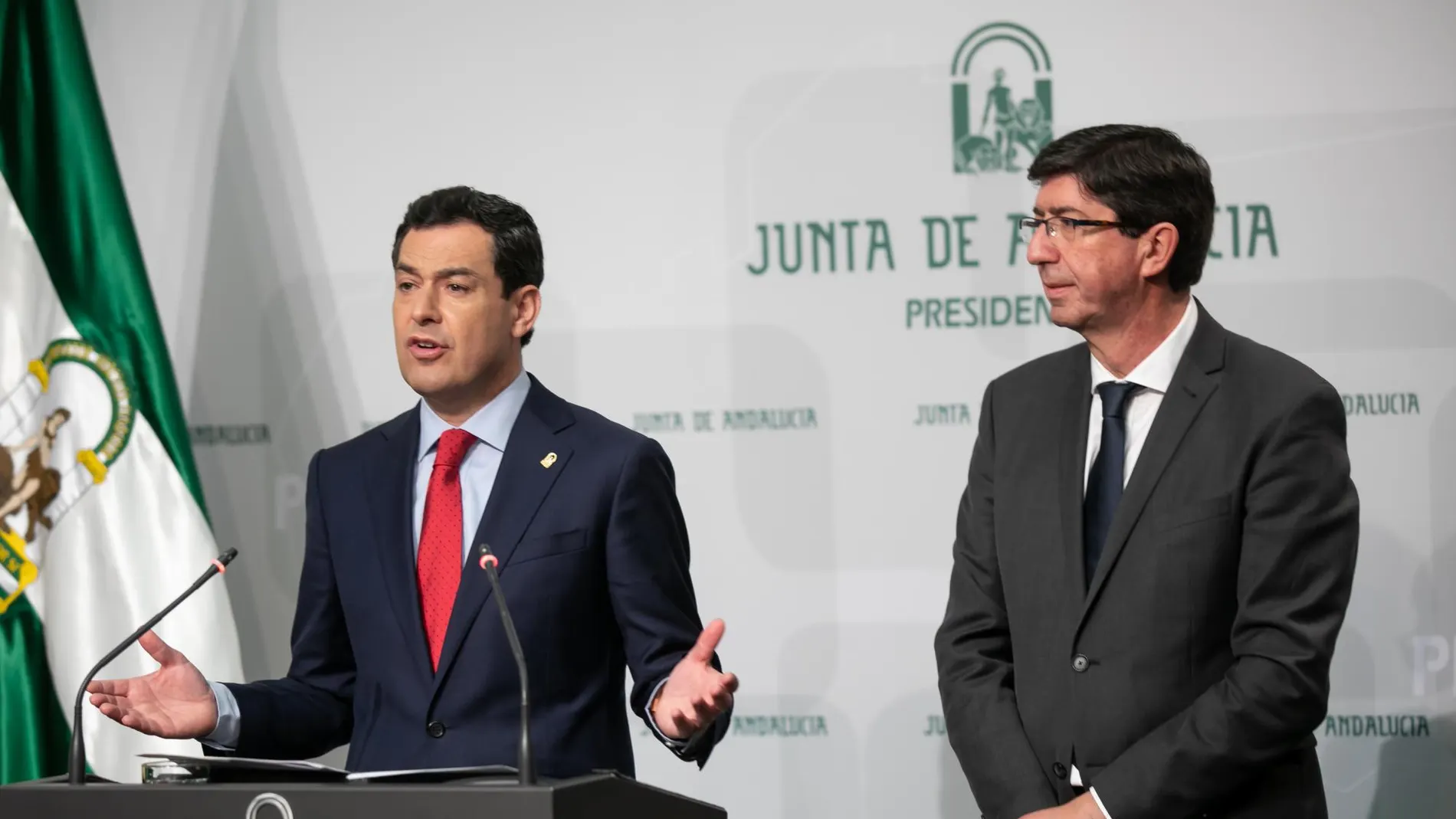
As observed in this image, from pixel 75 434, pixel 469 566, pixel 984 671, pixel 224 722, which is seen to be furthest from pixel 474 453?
pixel 75 434

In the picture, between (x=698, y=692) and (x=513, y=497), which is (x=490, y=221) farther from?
(x=698, y=692)

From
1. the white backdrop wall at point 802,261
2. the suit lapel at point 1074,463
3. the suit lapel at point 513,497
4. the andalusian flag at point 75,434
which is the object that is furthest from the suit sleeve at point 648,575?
the andalusian flag at point 75,434

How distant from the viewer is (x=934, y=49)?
398cm

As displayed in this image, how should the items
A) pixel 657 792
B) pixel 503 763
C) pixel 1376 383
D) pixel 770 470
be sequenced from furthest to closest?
pixel 770 470
pixel 1376 383
pixel 503 763
pixel 657 792

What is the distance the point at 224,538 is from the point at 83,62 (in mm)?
1345

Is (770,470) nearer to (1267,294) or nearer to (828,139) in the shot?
(828,139)

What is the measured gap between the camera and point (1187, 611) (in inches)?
95.9

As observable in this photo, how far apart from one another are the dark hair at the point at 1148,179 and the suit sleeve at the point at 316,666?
1.47m

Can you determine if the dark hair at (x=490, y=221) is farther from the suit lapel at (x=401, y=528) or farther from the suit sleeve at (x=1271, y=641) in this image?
the suit sleeve at (x=1271, y=641)

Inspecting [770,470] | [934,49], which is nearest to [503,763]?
[770,470]

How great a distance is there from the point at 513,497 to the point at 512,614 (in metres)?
0.20

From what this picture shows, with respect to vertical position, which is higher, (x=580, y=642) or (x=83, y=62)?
(x=83, y=62)

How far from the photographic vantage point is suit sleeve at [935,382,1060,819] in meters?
2.49

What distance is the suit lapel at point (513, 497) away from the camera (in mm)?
2424
